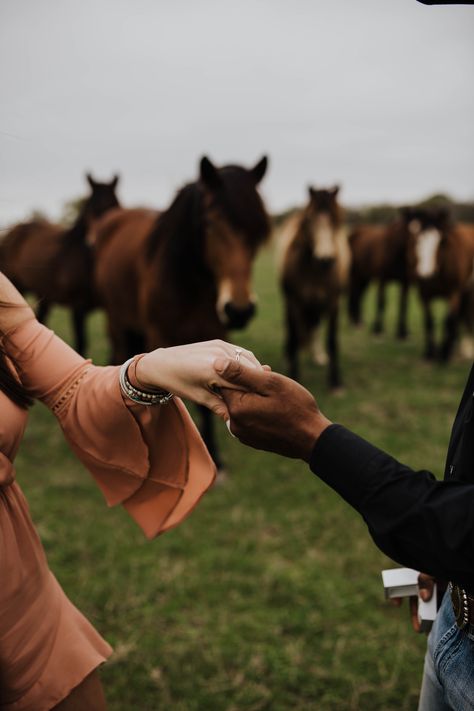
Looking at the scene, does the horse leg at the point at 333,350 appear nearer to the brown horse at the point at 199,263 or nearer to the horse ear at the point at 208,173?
the brown horse at the point at 199,263

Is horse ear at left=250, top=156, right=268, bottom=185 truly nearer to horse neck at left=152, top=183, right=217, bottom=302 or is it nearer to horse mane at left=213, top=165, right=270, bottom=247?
horse mane at left=213, top=165, right=270, bottom=247

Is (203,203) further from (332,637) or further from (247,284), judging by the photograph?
(332,637)

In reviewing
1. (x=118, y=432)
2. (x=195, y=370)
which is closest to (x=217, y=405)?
(x=195, y=370)

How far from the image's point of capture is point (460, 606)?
106cm

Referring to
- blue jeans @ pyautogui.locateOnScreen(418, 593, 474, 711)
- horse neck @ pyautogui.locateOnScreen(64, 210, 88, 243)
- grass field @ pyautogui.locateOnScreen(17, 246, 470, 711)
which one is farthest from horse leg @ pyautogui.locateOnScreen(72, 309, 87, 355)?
blue jeans @ pyautogui.locateOnScreen(418, 593, 474, 711)

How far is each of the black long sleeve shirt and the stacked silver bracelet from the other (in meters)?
0.46

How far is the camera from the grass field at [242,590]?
7.75 feet

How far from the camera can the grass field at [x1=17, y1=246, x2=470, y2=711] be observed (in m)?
2.36

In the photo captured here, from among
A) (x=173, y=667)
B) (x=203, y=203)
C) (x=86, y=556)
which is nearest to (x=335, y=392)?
(x=203, y=203)

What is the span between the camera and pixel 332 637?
8.58 ft

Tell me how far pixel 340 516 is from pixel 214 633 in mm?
1304

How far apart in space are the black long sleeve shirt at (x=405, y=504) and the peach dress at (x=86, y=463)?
1.84 ft

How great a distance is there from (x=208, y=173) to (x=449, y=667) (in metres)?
3.06

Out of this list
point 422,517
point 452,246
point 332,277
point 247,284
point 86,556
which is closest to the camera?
point 422,517
